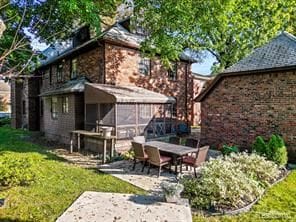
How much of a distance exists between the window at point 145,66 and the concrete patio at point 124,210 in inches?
520

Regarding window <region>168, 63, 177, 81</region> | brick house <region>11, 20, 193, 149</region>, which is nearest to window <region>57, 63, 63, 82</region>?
brick house <region>11, 20, 193, 149</region>

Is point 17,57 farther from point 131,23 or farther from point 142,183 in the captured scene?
point 131,23

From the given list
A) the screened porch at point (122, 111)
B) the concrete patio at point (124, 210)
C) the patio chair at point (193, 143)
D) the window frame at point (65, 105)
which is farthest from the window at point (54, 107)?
the concrete patio at point (124, 210)

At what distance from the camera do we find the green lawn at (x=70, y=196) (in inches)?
210

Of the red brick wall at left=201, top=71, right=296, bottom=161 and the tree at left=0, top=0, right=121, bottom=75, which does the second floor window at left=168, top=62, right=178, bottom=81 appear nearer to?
the red brick wall at left=201, top=71, right=296, bottom=161

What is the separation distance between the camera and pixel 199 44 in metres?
20.0

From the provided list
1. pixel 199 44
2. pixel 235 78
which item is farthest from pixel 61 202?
pixel 199 44

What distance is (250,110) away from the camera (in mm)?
11664

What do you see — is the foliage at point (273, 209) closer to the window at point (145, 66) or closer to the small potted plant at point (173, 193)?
the small potted plant at point (173, 193)

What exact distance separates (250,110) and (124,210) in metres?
9.61

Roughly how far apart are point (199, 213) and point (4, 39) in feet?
30.3

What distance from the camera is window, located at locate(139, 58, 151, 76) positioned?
16.8m

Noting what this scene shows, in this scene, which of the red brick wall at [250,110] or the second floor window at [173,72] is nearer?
the red brick wall at [250,110]

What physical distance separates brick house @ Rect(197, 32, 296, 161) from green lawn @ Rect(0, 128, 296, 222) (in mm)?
2950
